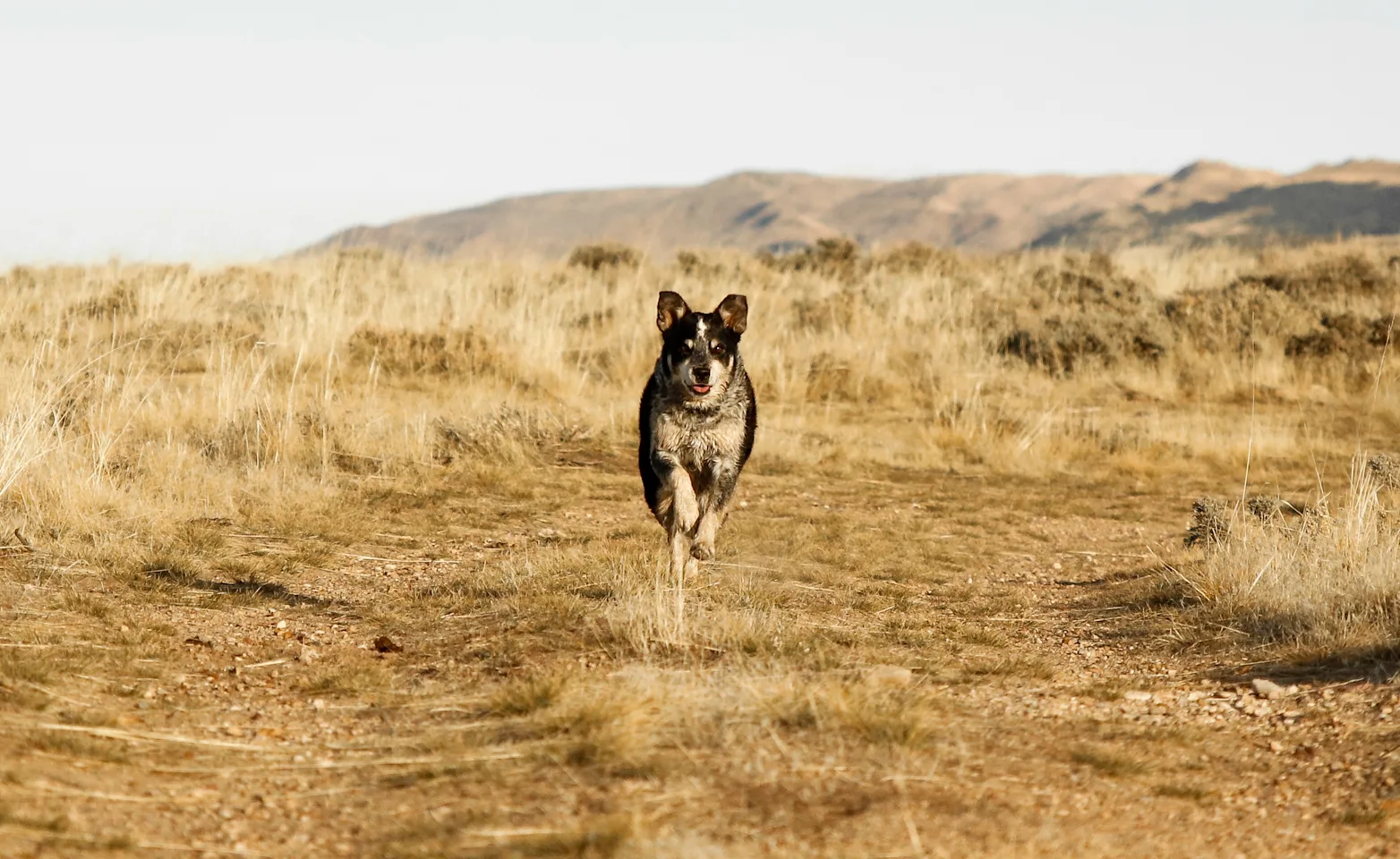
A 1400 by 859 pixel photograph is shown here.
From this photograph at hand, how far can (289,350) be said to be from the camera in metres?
14.9

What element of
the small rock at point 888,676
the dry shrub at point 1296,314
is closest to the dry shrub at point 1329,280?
the dry shrub at point 1296,314

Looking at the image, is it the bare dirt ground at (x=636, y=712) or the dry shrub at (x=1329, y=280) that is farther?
the dry shrub at (x=1329, y=280)

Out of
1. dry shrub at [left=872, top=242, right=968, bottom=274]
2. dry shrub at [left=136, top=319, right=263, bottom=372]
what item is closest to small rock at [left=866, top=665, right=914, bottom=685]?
dry shrub at [left=136, top=319, right=263, bottom=372]

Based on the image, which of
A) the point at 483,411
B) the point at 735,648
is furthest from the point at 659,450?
the point at 483,411

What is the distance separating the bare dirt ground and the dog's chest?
0.70 meters

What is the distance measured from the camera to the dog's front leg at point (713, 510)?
7793mm

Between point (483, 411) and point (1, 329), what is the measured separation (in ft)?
15.6

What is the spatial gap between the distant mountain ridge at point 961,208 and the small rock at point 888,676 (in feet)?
282

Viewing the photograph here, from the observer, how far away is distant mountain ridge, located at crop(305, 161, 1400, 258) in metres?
96.6

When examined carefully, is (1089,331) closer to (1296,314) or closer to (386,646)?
(1296,314)

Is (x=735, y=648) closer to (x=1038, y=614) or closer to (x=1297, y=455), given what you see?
(x=1038, y=614)

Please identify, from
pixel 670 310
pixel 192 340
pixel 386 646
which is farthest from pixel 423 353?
pixel 386 646

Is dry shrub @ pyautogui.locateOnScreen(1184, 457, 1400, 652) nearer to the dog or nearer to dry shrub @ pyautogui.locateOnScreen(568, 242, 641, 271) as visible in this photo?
the dog

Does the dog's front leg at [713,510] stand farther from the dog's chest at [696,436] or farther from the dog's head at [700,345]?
the dog's head at [700,345]
